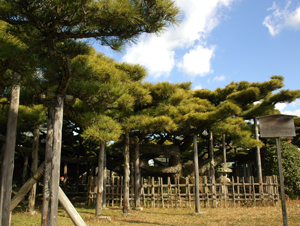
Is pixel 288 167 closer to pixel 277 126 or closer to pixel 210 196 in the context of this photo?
pixel 210 196

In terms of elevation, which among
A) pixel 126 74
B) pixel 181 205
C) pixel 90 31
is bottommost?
pixel 181 205

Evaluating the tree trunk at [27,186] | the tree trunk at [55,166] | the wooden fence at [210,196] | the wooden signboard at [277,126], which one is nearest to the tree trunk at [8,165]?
the tree trunk at [27,186]

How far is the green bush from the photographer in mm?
11117

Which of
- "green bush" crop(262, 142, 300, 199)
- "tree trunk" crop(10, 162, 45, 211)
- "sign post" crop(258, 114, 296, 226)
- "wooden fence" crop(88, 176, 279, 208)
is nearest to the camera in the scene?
"sign post" crop(258, 114, 296, 226)

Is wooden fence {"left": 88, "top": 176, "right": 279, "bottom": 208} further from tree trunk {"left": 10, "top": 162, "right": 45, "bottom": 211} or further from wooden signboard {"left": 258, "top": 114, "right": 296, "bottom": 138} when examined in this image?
wooden signboard {"left": 258, "top": 114, "right": 296, "bottom": 138}

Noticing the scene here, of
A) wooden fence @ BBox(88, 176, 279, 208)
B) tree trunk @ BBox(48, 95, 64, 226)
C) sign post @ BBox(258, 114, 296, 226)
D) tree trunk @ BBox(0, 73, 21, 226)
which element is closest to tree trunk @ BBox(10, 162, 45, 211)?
tree trunk @ BBox(0, 73, 21, 226)

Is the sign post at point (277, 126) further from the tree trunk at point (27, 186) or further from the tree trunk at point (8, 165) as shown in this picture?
the tree trunk at point (8, 165)

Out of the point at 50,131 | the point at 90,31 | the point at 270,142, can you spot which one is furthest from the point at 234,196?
the point at 90,31

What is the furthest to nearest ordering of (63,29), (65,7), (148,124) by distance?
(148,124) → (63,29) → (65,7)

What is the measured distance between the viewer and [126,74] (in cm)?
854

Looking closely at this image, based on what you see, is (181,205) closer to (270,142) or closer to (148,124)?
(148,124)

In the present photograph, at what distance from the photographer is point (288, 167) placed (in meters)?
11.3

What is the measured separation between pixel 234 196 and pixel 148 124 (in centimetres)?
519

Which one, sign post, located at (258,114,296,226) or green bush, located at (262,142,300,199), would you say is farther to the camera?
green bush, located at (262,142,300,199)
